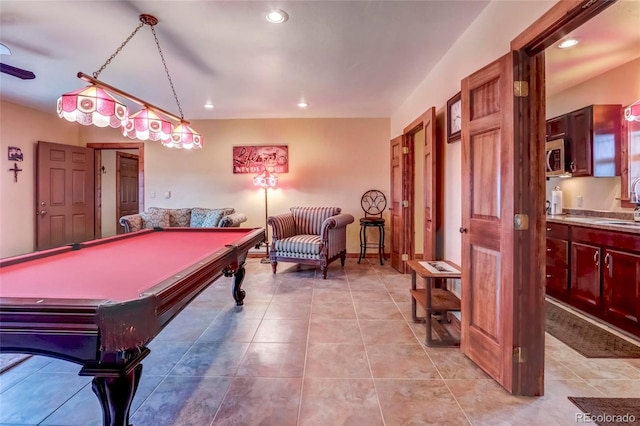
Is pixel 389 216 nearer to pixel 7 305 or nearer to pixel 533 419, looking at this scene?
pixel 533 419

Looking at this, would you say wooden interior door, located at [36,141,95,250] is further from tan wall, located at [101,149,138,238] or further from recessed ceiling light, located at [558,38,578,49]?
recessed ceiling light, located at [558,38,578,49]

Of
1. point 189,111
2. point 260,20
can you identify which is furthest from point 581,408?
point 189,111

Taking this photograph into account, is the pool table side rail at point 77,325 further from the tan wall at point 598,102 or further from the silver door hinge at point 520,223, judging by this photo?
the tan wall at point 598,102

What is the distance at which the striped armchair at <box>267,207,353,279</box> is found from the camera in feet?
13.6

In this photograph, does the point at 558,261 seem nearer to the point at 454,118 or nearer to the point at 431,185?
the point at 431,185

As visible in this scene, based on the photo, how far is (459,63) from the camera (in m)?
2.59

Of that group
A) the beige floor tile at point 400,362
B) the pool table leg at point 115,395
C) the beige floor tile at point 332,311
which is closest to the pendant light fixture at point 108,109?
the pool table leg at point 115,395

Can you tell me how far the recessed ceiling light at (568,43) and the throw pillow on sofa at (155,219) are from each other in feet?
17.8

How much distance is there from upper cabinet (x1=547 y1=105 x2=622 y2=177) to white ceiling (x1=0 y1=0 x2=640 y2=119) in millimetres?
449

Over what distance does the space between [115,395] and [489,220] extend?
6.87 feet

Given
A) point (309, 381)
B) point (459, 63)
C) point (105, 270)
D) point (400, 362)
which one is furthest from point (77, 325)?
point (459, 63)

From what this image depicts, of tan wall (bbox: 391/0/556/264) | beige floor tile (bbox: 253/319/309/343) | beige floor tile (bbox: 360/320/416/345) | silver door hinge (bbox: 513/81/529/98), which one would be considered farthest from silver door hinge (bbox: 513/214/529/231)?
beige floor tile (bbox: 253/319/309/343)

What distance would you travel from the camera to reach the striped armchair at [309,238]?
163 inches

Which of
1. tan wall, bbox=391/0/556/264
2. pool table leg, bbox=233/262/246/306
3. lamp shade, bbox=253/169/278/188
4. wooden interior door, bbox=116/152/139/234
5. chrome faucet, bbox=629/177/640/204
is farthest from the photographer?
wooden interior door, bbox=116/152/139/234
